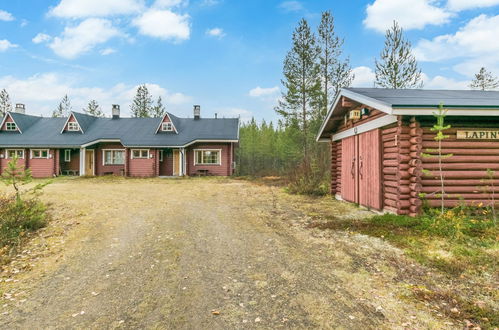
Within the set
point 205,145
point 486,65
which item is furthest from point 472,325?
point 486,65

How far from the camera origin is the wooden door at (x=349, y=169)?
1001cm

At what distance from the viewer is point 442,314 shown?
303cm

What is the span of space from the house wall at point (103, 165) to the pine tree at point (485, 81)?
36865 millimetres

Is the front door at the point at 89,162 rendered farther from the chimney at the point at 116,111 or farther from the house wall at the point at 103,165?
the chimney at the point at 116,111

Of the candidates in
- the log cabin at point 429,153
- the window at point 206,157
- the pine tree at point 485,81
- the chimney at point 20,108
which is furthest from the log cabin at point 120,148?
the pine tree at point 485,81

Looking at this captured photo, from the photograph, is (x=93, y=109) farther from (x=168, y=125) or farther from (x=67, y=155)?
(x=168, y=125)

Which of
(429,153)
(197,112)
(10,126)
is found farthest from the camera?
(197,112)

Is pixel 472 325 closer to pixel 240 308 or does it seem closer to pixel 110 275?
pixel 240 308

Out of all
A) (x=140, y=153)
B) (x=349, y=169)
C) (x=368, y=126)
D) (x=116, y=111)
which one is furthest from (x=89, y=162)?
(x=368, y=126)

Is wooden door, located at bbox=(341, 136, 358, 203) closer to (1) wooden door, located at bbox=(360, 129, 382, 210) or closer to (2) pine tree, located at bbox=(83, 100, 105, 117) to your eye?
(1) wooden door, located at bbox=(360, 129, 382, 210)

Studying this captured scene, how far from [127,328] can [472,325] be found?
369 cm

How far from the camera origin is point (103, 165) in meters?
Answer: 24.5

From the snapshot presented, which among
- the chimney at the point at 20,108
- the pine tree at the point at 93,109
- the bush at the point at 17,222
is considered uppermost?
the pine tree at the point at 93,109

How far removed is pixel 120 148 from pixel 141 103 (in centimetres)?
2303
